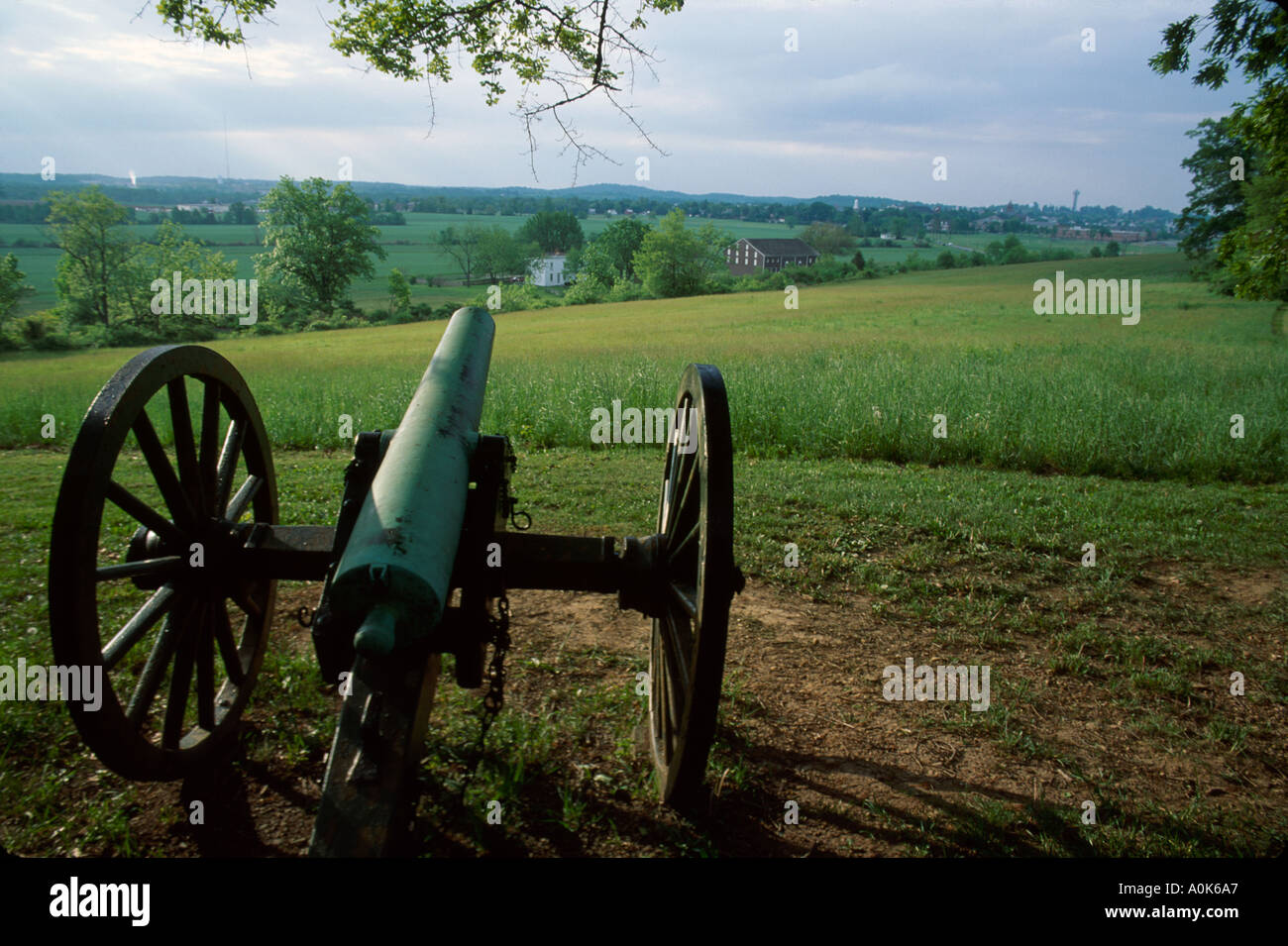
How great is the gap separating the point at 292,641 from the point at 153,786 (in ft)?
4.52

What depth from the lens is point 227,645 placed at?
336cm

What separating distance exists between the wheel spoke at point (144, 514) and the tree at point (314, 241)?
1915 inches

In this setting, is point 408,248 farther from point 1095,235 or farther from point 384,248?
point 1095,235

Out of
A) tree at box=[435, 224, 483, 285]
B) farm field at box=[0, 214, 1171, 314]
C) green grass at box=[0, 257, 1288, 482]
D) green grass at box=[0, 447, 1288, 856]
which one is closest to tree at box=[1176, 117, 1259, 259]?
green grass at box=[0, 257, 1288, 482]

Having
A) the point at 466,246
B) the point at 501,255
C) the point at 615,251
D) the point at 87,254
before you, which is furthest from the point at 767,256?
the point at 87,254

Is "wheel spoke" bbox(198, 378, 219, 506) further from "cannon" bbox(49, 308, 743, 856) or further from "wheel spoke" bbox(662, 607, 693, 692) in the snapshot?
"wheel spoke" bbox(662, 607, 693, 692)

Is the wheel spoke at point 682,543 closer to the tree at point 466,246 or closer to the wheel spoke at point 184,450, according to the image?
the wheel spoke at point 184,450

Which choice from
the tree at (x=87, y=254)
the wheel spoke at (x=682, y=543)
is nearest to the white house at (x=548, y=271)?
the tree at (x=87, y=254)

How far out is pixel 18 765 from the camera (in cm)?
328

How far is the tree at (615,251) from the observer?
6475 cm

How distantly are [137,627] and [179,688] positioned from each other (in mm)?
288

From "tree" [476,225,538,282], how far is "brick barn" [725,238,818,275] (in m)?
17.4

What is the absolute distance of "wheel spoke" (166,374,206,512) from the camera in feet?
10.1

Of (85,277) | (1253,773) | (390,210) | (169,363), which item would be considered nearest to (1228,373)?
(1253,773)
